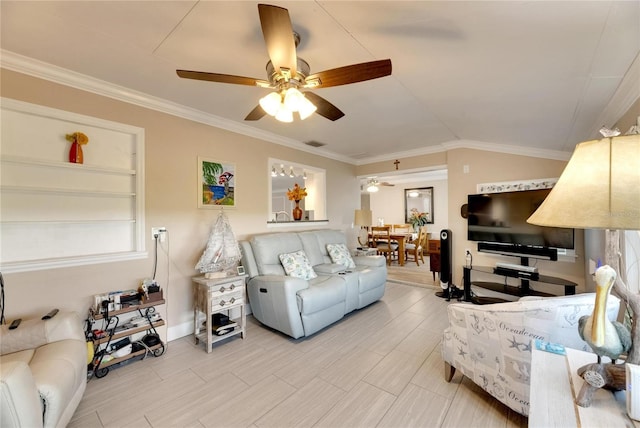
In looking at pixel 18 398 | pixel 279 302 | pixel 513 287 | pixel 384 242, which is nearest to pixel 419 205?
pixel 384 242

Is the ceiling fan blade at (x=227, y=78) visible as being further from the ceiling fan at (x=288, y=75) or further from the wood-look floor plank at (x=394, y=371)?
the wood-look floor plank at (x=394, y=371)

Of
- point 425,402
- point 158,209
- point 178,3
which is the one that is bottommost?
point 425,402

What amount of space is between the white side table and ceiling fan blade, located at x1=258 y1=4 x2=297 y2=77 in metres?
2.06

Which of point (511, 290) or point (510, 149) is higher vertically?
point (510, 149)

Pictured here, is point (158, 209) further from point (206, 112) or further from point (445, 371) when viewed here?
point (445, 371)

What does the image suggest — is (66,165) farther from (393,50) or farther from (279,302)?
(393,50)

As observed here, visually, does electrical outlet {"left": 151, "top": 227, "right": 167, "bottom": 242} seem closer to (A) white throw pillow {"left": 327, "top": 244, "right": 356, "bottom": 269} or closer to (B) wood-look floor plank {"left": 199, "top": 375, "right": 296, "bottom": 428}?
(B) wood-look floor plank {"left": 199, "top": 375, "right": 296, "bottom": 428}

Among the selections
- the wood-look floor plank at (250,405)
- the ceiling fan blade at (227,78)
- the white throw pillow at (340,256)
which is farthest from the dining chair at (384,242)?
the ceiling fan blade at (227,78)

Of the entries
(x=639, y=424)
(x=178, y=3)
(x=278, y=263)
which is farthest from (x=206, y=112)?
(x=639, y=424)

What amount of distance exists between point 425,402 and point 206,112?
343 cm

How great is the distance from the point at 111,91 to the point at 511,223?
15.8ft

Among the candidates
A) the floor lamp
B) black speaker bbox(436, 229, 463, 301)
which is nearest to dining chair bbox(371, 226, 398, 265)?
black speaker bbox(436, 229, 463, 301)

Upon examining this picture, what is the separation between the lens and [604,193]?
2.53ft

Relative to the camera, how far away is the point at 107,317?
6.86 feet
